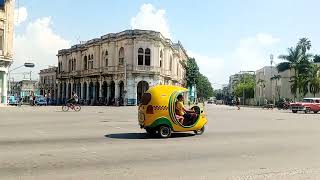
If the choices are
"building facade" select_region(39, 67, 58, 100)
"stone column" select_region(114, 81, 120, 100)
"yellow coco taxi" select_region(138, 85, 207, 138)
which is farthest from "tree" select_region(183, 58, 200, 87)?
"yellow coco taxi" select_region(138, 85, 207, 138)

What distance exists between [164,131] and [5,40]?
40370mm

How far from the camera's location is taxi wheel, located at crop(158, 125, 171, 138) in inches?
629

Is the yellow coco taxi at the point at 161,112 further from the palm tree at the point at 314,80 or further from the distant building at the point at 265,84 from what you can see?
the distant building at the point at 265,84

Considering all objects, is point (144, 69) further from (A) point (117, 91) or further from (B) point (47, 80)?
(B) point (47, 80)

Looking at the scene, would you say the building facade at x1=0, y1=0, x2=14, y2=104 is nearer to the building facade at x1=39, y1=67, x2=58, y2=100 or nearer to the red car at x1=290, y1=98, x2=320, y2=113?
the red car at x1=290, y1=98, x2=320, y2=113

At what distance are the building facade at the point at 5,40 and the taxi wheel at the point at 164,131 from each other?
1546 inches

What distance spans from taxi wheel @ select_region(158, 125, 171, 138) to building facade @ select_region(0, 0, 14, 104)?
3927cm

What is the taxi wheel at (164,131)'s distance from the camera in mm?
15969

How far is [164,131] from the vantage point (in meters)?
16.0

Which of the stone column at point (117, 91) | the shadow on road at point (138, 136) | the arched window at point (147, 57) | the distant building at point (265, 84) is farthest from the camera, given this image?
the distant building at point (265, 84)

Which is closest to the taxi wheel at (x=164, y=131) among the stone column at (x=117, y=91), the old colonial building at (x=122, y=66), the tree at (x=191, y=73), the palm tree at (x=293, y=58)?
the old colonial building at (x=122, y=66)

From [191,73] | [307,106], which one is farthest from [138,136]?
[191,73]

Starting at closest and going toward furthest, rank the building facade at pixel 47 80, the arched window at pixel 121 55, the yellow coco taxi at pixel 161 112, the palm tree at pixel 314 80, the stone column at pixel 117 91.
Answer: the yellow coco taxi at pixel 161 112
the arched window at pixel 121 55
the stone column at pixel 117 91
the palm tree at pixel 314 80
the building facade at pixel 47 80

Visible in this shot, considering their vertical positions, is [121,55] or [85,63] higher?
[121,55]
